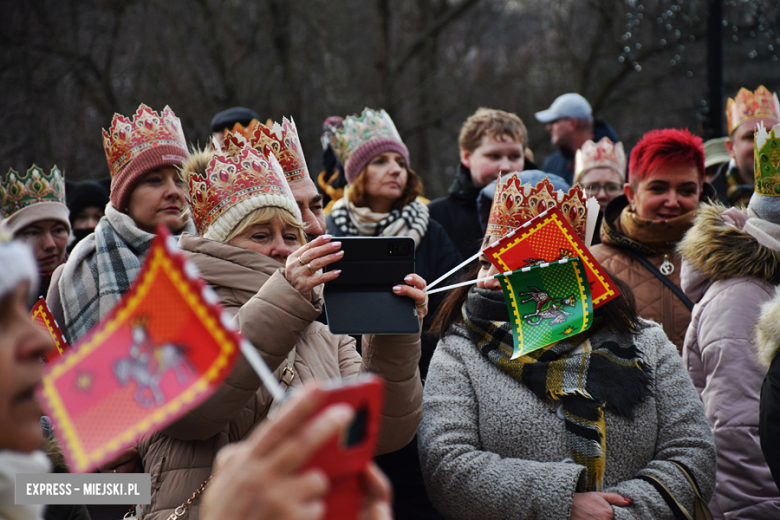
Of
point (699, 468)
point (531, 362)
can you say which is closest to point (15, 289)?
point (531, 362)

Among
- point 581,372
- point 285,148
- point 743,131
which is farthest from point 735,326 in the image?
point 743,131

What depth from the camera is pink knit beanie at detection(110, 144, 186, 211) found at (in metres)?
3.51

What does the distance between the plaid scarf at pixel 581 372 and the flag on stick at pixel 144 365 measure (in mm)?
1724

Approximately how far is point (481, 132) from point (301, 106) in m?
7.05

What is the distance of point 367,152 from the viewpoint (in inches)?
178

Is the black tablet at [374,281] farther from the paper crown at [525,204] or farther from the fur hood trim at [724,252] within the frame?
the fur hood trim at [724,252]

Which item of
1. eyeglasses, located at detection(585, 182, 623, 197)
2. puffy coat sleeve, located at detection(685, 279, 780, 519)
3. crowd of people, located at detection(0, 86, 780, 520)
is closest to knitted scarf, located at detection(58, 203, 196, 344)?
crowd of people, located at detection(0, 86, 780, 520)

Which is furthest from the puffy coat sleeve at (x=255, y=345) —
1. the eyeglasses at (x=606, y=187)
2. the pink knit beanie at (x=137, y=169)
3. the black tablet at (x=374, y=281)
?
the eyeglasses at (x=606, y=187)

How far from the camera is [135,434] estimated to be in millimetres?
1090

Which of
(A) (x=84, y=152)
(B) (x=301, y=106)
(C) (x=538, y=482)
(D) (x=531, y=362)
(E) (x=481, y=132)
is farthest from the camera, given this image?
(B) (x=301, y=106)

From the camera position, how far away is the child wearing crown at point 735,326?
2.92 m

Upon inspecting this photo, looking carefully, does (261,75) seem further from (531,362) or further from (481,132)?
(531,362)

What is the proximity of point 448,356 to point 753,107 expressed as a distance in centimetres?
352

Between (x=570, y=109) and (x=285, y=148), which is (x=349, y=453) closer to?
(x=285, y=148)
